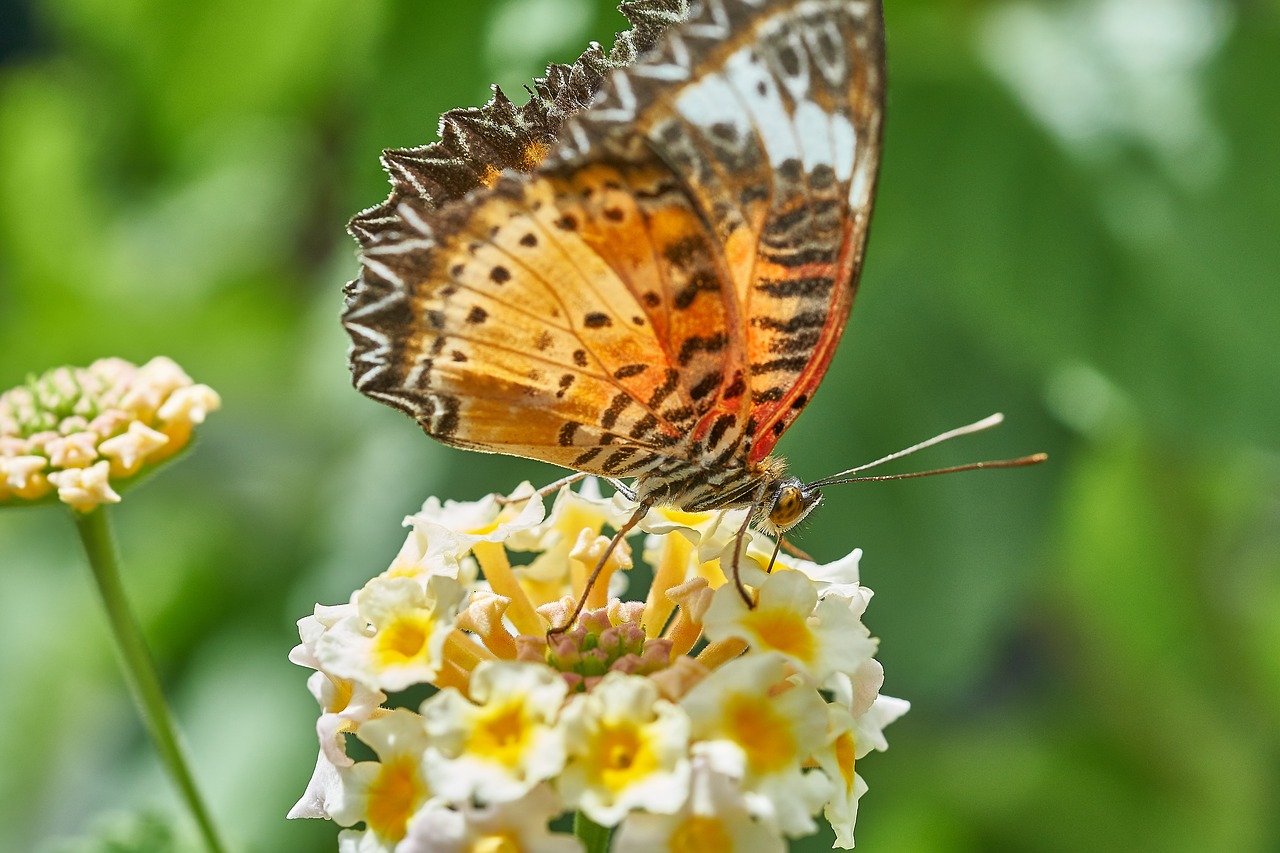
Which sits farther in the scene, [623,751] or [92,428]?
[92,428]

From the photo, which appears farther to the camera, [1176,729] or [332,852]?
[1176,729]

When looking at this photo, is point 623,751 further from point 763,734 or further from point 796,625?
point 796,625

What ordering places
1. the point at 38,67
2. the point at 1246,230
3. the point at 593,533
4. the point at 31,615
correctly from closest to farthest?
the point at 593,533 → the point at 1246,230 → the point at 31,615 → the point at 38,67

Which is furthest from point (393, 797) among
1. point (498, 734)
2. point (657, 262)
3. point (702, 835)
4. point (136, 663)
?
point (657, 262)

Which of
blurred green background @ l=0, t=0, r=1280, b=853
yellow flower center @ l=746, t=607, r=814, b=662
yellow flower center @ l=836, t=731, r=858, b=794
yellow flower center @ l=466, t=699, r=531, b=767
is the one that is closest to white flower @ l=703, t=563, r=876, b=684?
yellow flower center @ l=746, t=607, r=814, b=662

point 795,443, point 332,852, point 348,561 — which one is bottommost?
point 332,852

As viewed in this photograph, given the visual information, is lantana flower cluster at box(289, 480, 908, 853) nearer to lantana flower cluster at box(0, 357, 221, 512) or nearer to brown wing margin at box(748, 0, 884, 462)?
brown wing margin at box(748, 0, 884, 462)

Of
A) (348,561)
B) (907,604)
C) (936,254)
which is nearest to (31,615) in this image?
(348,561)

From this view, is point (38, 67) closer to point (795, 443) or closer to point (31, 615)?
point (31, 615)
